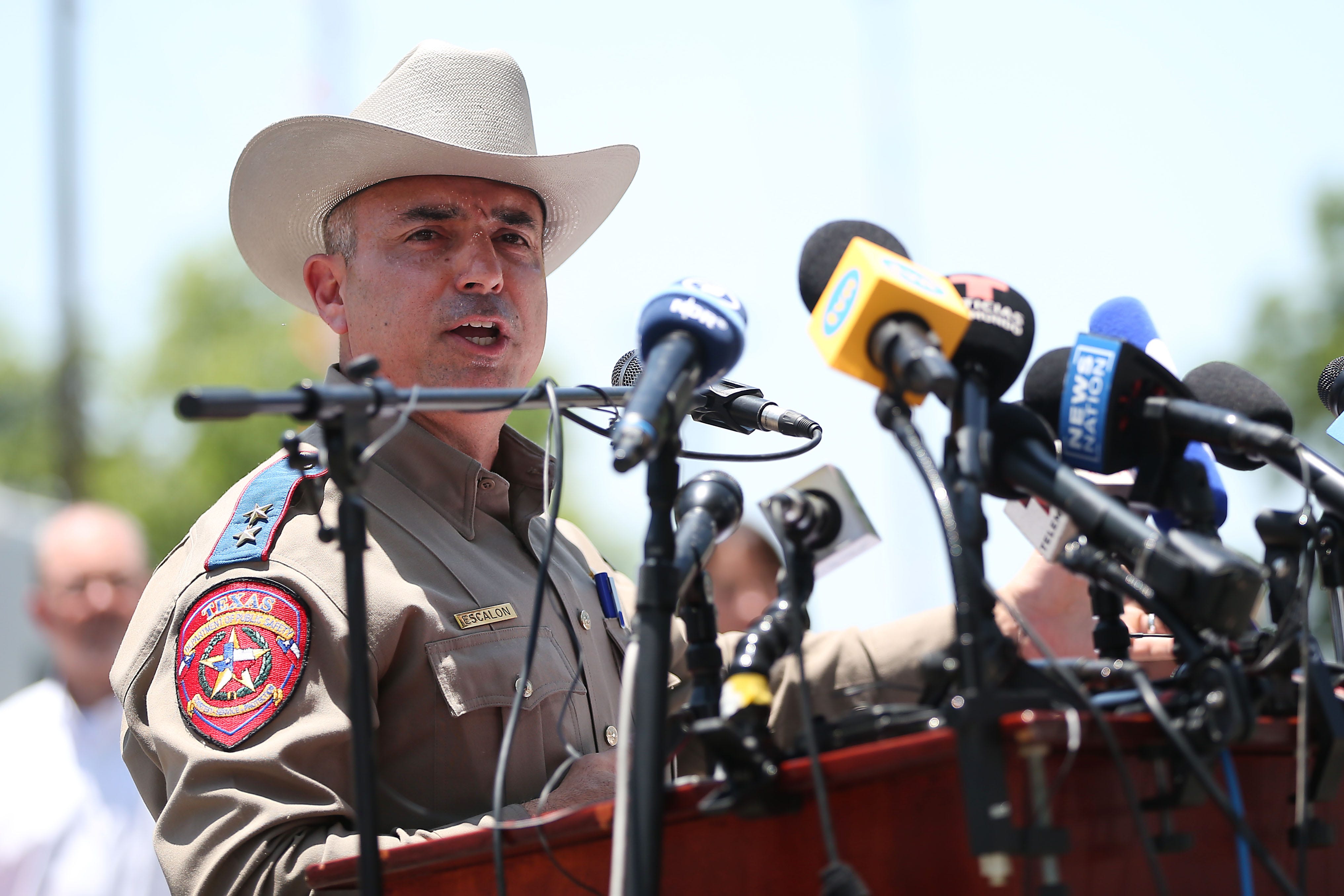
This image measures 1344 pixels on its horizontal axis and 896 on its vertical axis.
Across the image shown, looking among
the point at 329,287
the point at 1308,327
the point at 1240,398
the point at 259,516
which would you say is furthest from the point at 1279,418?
the point at 1308,327

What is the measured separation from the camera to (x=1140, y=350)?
5.65 feet

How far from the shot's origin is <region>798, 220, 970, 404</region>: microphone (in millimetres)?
A: 1512

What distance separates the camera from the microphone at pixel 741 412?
231 centimetres

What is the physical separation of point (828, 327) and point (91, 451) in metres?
27.0

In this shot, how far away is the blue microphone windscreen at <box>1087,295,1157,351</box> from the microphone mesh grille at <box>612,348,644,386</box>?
2.65 feet

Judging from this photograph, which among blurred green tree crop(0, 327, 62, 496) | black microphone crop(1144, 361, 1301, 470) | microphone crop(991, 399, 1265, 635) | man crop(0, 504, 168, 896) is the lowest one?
blurred green tree crop(0, 327, 62, 496)

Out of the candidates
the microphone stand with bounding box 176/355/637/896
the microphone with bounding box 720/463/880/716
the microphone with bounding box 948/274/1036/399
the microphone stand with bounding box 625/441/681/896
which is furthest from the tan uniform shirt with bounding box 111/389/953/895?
the microphone stand with bounding box 176/355/637/896

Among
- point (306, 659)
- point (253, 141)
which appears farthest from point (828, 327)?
point (253, 141)

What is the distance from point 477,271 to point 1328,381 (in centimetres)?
179

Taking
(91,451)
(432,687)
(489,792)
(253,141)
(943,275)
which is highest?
(253,141)

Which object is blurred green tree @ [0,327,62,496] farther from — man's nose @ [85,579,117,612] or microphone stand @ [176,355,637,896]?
microphone stand @ [176,355,637,896]

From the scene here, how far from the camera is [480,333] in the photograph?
121 inches

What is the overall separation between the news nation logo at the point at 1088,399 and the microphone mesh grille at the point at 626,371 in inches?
36.2

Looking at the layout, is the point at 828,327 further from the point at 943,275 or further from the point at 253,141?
the point at 253,141
